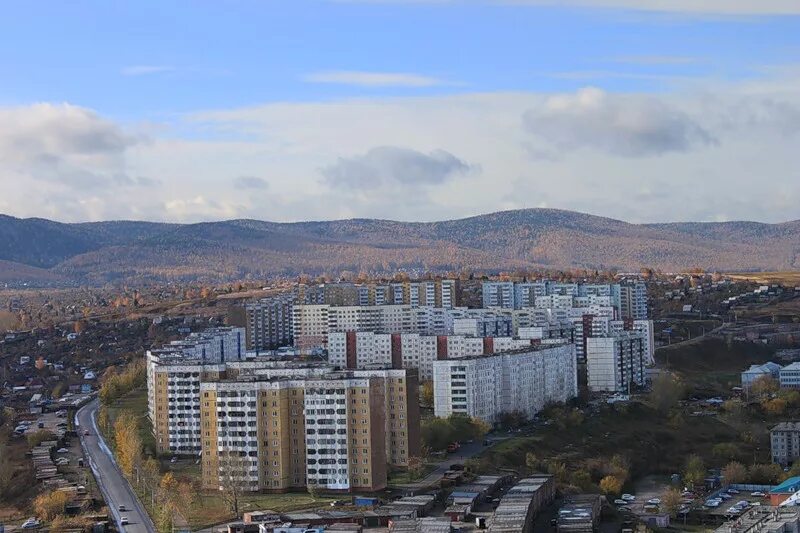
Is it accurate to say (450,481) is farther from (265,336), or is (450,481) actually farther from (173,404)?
(265,336)

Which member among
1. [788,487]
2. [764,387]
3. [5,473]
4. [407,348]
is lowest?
[788,487]

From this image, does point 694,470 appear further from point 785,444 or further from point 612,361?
point 612,361

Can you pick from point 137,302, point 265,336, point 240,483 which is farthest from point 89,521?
point 137,302

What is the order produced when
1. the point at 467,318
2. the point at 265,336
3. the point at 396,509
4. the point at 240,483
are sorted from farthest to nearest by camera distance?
the point at 265,336 < the point at 467,318 < the point at 240,483 < the point at 396,509

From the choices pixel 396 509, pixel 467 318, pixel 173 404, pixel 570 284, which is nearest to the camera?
pixel 396 509

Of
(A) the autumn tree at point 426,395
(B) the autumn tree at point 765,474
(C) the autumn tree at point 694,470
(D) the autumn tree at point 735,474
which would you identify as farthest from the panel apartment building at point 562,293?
(D) the autumn tree at point 735,474

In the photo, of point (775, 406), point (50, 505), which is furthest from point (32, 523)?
point (775, 406)

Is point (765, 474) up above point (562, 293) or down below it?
below
